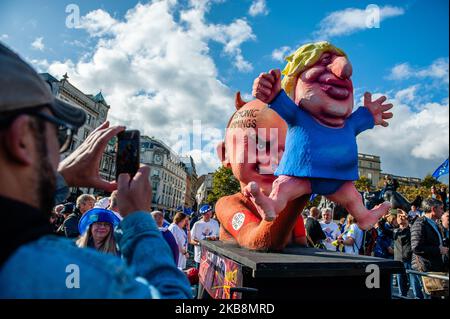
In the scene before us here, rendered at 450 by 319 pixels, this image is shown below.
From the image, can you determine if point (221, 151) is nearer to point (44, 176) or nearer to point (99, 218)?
point (99, 218)

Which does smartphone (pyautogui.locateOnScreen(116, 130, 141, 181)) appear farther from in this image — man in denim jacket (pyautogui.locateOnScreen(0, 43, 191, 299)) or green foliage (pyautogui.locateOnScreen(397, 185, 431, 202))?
green foliage (pyautogui.locateOnScreen(397, 185, 431, 202))

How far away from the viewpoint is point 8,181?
821 millimetres

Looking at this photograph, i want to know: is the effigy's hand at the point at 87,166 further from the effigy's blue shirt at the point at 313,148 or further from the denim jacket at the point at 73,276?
the effigy's blue shirt at the point at 313,148

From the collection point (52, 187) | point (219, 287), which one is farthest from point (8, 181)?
point (219, 287)

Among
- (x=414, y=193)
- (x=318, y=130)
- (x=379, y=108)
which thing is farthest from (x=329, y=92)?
(x=414, y=193)

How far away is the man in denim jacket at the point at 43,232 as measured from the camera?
737 millimetres

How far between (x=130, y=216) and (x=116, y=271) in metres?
0.33

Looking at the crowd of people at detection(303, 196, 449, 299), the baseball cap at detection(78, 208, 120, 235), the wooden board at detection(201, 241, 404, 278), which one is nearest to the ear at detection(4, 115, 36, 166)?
the wooden board at detection(201, 241, 404, 278)

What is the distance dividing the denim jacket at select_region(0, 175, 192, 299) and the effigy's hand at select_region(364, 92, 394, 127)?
9.54ft

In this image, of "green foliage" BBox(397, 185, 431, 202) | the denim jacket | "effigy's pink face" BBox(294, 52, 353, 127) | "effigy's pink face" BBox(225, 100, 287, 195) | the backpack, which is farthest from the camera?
"green foliage" BBox(397, 185, 431, 202)

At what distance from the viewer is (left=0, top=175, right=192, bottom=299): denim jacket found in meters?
0.73

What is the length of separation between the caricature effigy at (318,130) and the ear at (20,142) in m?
1.75
